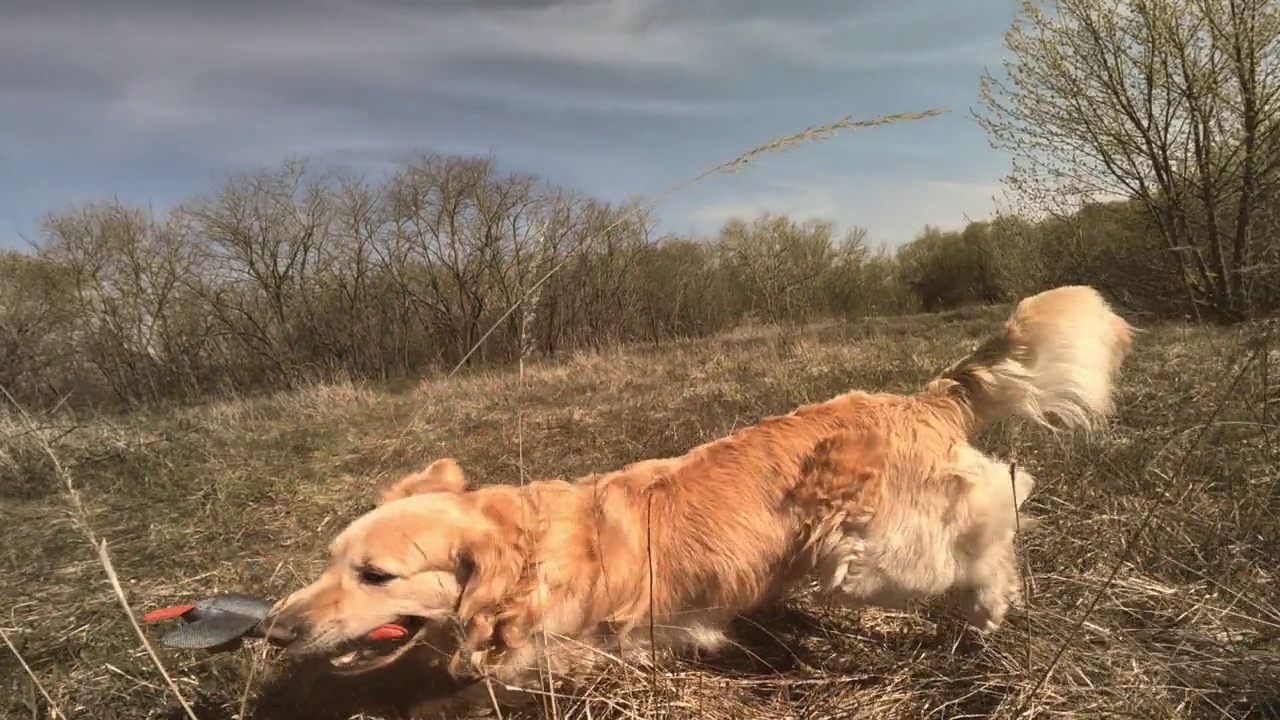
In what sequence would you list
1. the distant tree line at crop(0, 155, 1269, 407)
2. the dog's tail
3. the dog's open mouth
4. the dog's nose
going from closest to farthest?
the dog's nose → the dog's open mouth → the dog's tail → the distant tree line at crop(0, 155, 1269, 407)

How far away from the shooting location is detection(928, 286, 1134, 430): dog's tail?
103 inches

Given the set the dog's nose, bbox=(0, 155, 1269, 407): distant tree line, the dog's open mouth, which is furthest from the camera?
bbox=(0, 155, 1269, 407): distant tree line

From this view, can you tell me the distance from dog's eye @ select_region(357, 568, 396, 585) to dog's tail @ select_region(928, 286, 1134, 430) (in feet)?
8.15

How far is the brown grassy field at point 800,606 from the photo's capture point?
2.21m

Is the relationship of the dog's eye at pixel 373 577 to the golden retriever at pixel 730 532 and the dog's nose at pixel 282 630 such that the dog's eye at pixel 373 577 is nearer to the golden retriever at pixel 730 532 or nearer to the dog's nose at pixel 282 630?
the golden retriever at pixel 730 532

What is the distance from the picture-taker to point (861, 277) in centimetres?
2644

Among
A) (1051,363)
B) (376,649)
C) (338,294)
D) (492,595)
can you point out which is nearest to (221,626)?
(376,649)

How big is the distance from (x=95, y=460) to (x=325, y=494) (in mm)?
2871

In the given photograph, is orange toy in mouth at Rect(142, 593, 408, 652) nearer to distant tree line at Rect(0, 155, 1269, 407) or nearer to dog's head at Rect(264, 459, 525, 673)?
dog's head at Rect(264, 459, 525, 673)

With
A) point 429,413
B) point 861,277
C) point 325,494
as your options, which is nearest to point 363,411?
point 429,413

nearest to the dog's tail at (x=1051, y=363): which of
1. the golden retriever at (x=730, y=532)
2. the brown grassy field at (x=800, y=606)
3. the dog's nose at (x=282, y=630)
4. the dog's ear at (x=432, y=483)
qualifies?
the golden retriever at (x=730, y=532)

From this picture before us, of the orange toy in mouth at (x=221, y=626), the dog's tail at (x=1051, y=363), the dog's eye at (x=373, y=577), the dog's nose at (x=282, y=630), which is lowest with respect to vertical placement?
the orange toy in mouth at (x=221, y=626)

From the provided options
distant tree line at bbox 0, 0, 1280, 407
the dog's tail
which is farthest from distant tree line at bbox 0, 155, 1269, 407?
the dog's tail

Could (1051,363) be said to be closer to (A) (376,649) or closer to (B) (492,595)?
(B) (492,595)
